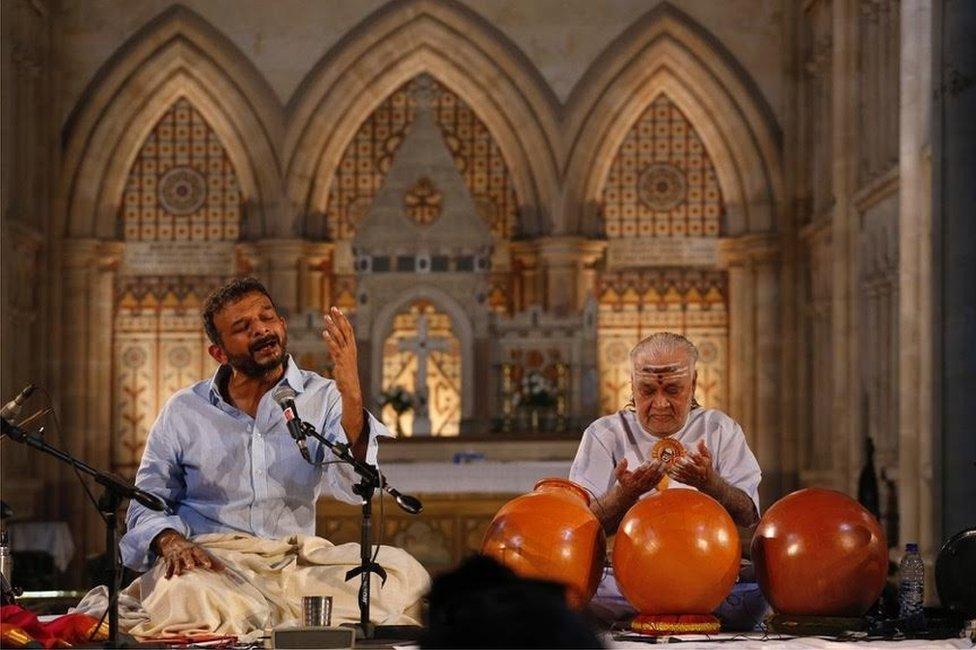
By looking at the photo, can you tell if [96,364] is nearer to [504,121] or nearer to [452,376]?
[452,376]

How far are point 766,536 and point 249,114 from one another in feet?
36.8

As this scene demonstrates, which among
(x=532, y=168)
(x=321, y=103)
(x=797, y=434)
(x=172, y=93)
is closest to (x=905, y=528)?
(x=797, y=434)

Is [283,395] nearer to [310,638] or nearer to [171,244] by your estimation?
[310,638]

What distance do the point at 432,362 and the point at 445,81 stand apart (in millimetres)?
2623

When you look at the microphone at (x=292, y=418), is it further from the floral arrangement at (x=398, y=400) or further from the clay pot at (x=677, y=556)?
the floral arrangement at (x=398, y=400)

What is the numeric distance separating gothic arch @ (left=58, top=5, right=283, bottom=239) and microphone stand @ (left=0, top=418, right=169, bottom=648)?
11.2m

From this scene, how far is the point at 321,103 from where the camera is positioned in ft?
51.6

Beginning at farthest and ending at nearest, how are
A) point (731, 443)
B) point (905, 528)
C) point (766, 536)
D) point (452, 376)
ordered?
point (452, 376)
point (905, 528)
point (731, 443)
point (766, 536)

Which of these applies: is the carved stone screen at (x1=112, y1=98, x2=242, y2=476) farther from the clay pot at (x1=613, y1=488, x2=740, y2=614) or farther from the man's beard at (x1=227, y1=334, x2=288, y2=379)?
the clay pot at (x1=613, y1=488, x2=740, y2=614)

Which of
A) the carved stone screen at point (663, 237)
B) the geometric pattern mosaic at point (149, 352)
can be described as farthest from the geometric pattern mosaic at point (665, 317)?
the geometric pattern mosaic at point (149, 352)

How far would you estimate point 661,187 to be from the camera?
1595 centimetres

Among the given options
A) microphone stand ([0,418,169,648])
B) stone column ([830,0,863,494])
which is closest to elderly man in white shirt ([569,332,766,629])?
microphone stand ([0,418,169,648])

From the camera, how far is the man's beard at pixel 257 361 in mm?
5391

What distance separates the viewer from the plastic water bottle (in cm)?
518
